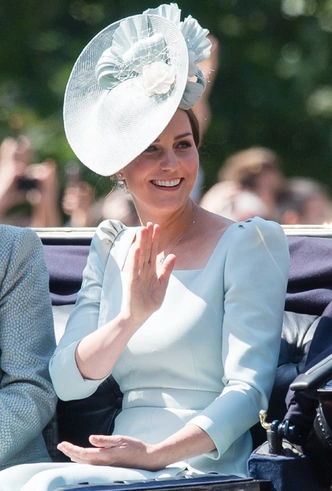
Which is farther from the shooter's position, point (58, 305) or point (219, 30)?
point (219, 30)

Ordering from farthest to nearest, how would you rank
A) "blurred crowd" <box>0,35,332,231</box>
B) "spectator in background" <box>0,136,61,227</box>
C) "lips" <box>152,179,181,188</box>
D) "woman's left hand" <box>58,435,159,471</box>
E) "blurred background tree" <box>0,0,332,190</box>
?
"blurred background tree" <box>0,0,332,190</box> < "spectator in background" <box>0,136,61,227</box> < "blurred crowd" <box>0,35,332,231</box> < "lips" <box>152,179,181,188</box> < "woman's left hand" <box>58,435,159,471</box>

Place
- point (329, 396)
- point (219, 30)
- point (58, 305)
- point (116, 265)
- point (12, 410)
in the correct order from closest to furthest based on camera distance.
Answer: point (329, 396) < point (12, 410) < point (116, 265) < point (58, 305) < point (219, 30)

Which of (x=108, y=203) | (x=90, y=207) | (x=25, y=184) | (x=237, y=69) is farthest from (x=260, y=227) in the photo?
(x=237, y=69)

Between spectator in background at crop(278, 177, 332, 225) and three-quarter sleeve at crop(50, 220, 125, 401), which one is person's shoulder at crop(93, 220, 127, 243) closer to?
three-quarter sleeve at crop(50, 220, 125, 401)

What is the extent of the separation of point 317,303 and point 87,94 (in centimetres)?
81

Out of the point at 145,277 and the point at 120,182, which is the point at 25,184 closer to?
the point at 120,182

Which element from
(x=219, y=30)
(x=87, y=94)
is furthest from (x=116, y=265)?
(x=219, y=30)

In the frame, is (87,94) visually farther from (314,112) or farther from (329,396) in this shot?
(314,112)

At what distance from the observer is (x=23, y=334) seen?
2.71m

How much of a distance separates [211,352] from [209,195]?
7.44 ft

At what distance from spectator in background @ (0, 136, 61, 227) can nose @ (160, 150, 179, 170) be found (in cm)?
284

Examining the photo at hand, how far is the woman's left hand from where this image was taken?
7.73 feet

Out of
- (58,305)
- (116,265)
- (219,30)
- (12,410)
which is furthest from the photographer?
Answer: (219,30)

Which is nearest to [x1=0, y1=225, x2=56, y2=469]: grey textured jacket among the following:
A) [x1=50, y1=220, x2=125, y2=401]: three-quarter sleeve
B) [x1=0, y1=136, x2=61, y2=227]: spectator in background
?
[x1=50, y1=220, x2=125, y2=401]: three-quarter sleeve
